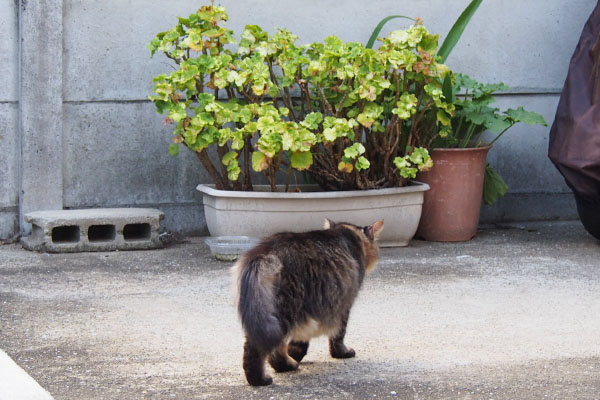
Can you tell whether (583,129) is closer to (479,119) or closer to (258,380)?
(479,119)

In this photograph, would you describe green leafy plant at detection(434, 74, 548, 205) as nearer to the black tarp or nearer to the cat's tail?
the black tarp

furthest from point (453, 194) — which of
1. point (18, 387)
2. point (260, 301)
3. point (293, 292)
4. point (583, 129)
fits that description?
point (18, 387)

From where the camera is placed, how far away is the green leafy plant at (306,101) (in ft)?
17.7

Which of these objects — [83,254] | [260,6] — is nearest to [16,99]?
[83,254]

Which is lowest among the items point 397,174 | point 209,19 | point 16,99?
point 397,174

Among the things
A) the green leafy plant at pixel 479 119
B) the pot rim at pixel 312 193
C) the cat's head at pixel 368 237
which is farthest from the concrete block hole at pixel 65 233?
the cat's head at pixel 368 237

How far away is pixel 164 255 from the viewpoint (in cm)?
563

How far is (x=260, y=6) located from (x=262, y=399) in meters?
3.71

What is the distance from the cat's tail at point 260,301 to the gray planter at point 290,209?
2.34m

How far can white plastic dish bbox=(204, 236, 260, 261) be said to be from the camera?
539cm

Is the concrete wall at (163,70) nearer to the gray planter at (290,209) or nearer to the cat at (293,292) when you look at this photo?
the gray planter at (290,209)

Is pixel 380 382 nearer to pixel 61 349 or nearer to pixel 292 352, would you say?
pixel 292 352

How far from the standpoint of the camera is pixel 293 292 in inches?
125

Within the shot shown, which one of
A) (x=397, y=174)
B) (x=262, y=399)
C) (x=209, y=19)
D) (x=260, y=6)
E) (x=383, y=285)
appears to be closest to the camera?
(x=262, y=399)
